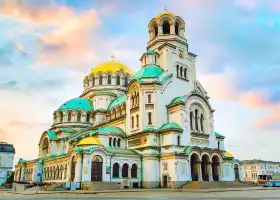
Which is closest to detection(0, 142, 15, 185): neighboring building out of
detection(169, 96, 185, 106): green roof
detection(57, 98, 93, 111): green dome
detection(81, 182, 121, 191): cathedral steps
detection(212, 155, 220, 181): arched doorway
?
detection(57, 98, 93, 111): green dome

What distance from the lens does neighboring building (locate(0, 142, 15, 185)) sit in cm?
8372

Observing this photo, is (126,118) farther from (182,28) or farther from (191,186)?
(182,28)

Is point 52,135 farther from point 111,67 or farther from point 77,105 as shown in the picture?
point 111,67

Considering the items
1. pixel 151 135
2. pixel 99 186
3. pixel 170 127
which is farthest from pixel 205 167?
pixel 99 186

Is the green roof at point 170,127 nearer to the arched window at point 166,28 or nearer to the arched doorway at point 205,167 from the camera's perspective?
the arched doorway at point 205,167

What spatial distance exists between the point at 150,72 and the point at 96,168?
54.4 ft

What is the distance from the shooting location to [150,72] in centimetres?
4356

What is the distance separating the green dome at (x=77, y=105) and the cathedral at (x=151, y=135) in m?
0.27

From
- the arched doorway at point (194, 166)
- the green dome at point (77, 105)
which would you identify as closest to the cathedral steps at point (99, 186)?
the arched doorway at point (194, 166)

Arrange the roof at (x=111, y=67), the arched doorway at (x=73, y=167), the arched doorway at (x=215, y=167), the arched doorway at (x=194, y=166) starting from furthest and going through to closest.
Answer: the roof at (x=111, y=67) → the arched doorway at (x=215, y=167) → the arched doorway at (x=194, y=166) → the arched doorway at (x=73, y=167)

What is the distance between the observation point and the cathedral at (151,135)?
37375 millimetres

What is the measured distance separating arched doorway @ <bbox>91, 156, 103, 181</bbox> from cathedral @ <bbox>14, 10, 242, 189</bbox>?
0.12 meters

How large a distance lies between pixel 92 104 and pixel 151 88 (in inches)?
794

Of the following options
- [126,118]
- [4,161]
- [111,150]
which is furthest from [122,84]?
[4,161]
